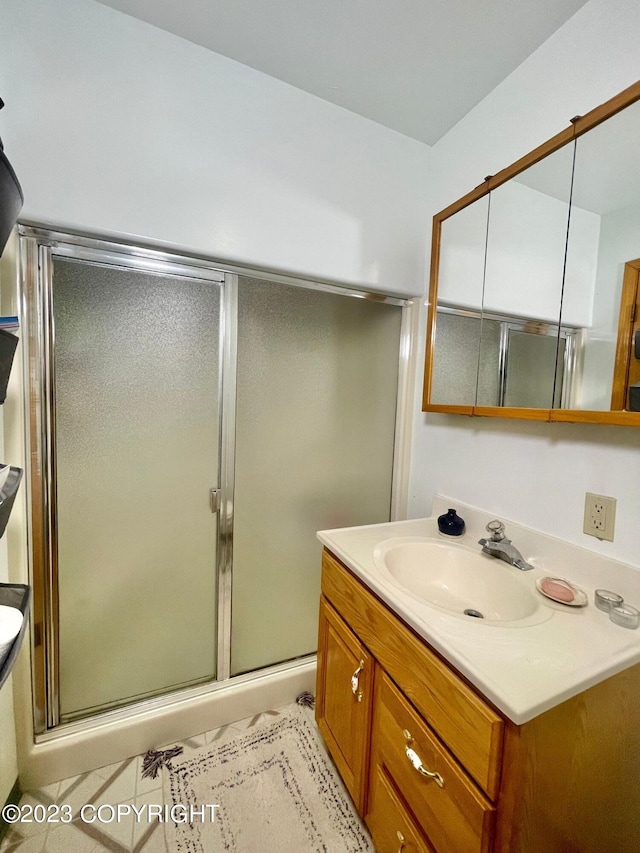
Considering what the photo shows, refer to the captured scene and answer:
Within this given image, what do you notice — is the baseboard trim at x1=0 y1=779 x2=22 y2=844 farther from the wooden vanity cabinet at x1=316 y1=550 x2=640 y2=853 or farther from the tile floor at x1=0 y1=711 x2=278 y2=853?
the wooden vanity cabinet at x1=316 y1=550 x2=640 y2=853

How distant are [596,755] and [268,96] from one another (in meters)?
2.15

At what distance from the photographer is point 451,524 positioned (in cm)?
130

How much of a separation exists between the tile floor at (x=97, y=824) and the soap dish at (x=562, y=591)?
1.33m

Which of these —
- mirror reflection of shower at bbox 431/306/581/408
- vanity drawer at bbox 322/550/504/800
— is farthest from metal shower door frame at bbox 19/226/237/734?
vanity drawer at bbox 322/550/504/800

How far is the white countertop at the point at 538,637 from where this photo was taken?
598mm

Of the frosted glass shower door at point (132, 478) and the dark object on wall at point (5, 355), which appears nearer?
the dark object on wall at point (5, 355)

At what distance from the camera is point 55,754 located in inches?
46.1

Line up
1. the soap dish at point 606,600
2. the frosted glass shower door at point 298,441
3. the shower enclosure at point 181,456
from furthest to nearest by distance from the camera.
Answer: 1. the frosted glass shower door at point 298,441
2. the shower enclosure at point 181,456
3. the soap dish at point 606,600

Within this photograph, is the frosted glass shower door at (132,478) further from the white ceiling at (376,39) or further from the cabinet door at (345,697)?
the white ceiling at (376,39)

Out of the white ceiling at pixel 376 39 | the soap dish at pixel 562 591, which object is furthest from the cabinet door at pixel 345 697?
the white ceiling at pixel 376 39

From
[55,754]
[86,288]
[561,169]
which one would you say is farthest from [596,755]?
[86,288]

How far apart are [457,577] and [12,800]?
5.24 ft

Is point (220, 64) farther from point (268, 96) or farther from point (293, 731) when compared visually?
point (293, 731)

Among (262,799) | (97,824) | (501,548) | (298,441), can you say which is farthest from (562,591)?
(97,824)
